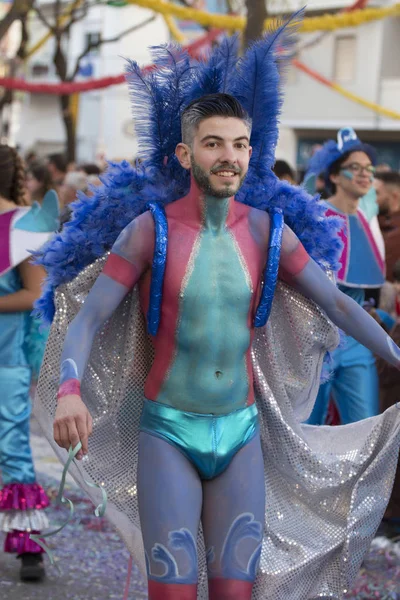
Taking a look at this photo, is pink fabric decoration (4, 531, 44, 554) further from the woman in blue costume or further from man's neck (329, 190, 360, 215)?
man's neck (329, 190, 360, 215)

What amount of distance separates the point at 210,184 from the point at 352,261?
8.35ft

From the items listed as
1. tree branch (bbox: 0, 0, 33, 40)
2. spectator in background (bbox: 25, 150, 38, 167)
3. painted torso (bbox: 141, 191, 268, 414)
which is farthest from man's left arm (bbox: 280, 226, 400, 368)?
spectator in background (bbox: 25, 150, 38, 167)

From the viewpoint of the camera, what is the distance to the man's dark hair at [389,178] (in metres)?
8.97

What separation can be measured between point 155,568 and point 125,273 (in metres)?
0.86

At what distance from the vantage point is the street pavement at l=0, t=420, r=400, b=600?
197 inches

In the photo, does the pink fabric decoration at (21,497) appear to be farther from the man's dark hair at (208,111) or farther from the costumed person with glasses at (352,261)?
the man's dark hair at (208,111)

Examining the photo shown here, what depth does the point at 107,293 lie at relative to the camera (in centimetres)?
339

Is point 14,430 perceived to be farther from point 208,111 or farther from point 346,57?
point 346,57

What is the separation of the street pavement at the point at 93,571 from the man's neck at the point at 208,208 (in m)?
2.12

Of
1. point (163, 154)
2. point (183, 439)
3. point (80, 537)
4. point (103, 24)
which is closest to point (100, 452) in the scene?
point (183, 439)

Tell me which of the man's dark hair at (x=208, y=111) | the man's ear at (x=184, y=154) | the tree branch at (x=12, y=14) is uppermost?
the tree branch at (x=12, y=14)

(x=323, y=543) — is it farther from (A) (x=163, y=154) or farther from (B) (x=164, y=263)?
(A) (x=163, y=154)

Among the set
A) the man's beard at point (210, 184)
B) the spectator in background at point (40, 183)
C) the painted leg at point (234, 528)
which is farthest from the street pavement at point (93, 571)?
the spectator in background at point (40, 183)

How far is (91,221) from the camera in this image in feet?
12.2
